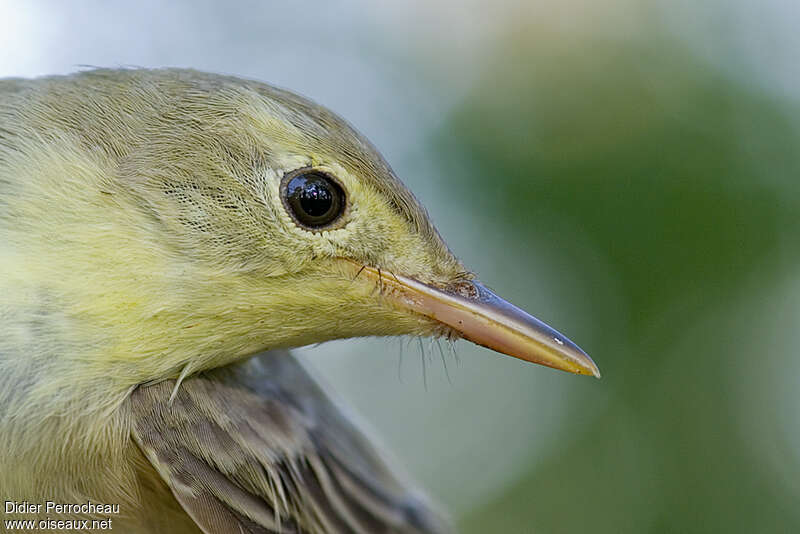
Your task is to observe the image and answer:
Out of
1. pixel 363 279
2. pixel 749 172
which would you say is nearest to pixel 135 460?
pixel 363 279

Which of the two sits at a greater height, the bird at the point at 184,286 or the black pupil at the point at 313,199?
the black pupil at the point at 313,199

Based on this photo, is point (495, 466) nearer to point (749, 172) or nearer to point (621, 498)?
point (621, 498)

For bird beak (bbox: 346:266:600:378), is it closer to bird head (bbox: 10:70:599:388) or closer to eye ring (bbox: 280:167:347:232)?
bird head (bbox: 10:70:599:388)

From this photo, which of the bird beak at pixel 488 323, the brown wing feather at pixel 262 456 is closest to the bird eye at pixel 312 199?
the bird beak at pixel 488 323

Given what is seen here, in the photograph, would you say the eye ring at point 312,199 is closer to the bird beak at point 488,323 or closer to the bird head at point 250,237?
the bird head at point 250,237

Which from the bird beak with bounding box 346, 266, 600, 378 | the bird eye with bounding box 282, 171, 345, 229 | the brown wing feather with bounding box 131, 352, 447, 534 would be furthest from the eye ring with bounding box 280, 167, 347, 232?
the brown wing feather with bounding box 131, 352, 447, 534

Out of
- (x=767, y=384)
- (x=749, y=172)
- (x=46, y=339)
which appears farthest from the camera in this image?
(x=767, y=384)

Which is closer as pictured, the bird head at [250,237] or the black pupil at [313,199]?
the bird head at [250,237]

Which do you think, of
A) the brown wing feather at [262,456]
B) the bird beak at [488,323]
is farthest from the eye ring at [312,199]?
the brown wing feather at [262,456]
